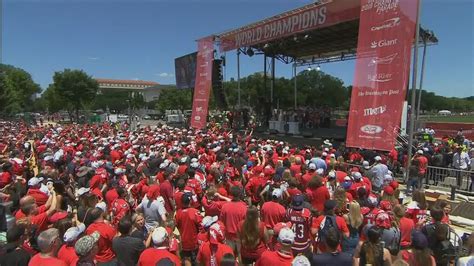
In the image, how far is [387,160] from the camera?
1286 cm

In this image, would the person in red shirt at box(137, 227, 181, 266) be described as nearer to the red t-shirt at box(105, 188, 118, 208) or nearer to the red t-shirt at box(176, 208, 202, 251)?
the red t-shirt at box(176, 208, 202, 251)

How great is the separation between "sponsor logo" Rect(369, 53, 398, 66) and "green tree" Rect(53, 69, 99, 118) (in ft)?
163

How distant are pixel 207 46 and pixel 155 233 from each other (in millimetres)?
21520

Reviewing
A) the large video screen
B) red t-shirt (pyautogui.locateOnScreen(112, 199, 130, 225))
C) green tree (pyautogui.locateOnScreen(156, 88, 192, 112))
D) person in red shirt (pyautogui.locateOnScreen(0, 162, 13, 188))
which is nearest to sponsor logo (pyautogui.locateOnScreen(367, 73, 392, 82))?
red t-shirt (pyautogui.locateOnScreen(112, 199, 130, 225))

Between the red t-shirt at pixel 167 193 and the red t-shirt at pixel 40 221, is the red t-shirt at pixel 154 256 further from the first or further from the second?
the red t-shirt at pixel 167 193

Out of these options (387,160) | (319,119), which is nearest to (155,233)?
(387,160)

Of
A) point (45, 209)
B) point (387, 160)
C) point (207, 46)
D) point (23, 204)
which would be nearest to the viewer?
point (23, 204)

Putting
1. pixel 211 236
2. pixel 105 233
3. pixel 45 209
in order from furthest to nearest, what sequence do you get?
pixel 45 209
pixel 105 233
pixel 211 236

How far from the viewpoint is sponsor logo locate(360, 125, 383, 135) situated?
11422 millimetres

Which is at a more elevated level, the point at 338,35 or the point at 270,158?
the point at 338,35

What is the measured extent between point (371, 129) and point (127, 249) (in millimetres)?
9500

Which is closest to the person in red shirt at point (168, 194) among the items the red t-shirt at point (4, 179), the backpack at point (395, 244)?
the red t-shirt at point (4, 179)

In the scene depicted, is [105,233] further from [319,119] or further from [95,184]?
[319,119]

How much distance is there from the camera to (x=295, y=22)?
62.3ft
